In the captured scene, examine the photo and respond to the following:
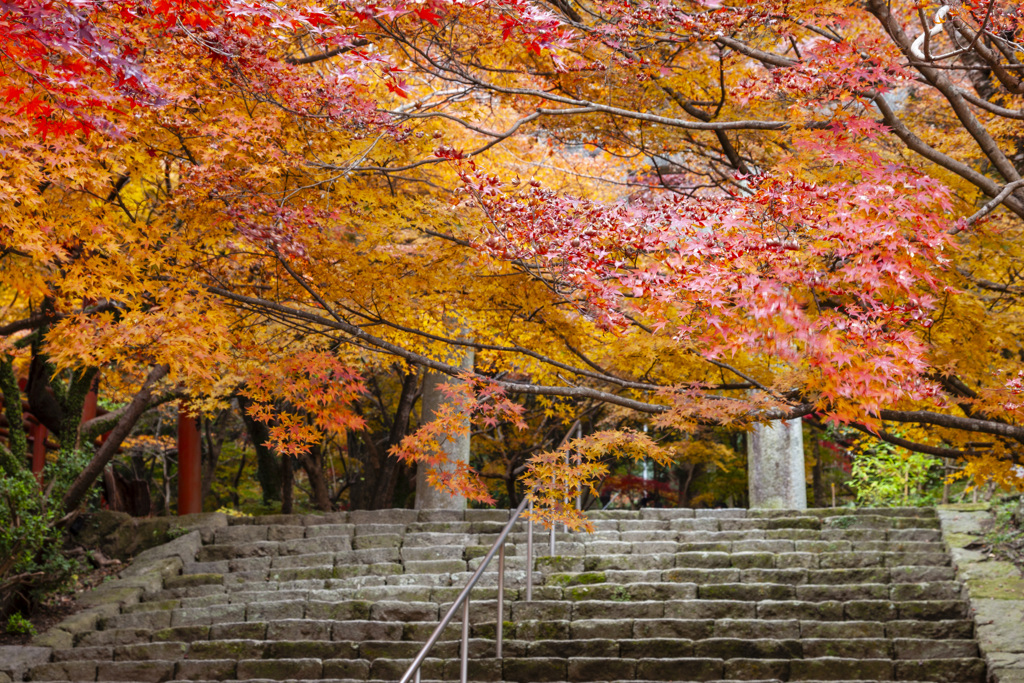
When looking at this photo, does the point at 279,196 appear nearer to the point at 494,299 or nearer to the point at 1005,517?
the point at 494,299

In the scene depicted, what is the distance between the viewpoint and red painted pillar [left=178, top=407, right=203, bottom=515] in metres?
13.4

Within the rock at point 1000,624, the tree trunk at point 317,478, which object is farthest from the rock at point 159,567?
the rock at point 1000,624

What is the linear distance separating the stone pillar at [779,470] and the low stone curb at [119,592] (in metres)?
7.24

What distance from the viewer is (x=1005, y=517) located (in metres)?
7.32

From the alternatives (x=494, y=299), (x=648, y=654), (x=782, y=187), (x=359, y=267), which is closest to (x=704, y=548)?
(x=648, y=654)

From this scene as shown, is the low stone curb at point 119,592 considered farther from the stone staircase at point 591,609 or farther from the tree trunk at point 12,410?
the tree trunk at point 12,410

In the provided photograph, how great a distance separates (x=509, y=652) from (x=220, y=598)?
3297 millimetres

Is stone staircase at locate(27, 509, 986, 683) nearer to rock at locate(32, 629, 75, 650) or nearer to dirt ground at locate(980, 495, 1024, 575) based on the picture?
rock at locate(32, 629, 75, 650)

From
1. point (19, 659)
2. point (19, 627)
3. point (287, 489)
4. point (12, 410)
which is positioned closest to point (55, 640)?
point (19, 659)

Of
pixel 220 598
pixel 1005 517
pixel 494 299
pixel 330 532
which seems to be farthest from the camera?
pixel 330 532

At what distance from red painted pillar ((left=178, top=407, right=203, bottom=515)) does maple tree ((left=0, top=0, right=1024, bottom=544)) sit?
6874mm

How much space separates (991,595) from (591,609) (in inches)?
113

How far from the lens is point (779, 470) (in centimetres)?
1188

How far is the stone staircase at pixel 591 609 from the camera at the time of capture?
5746mm
